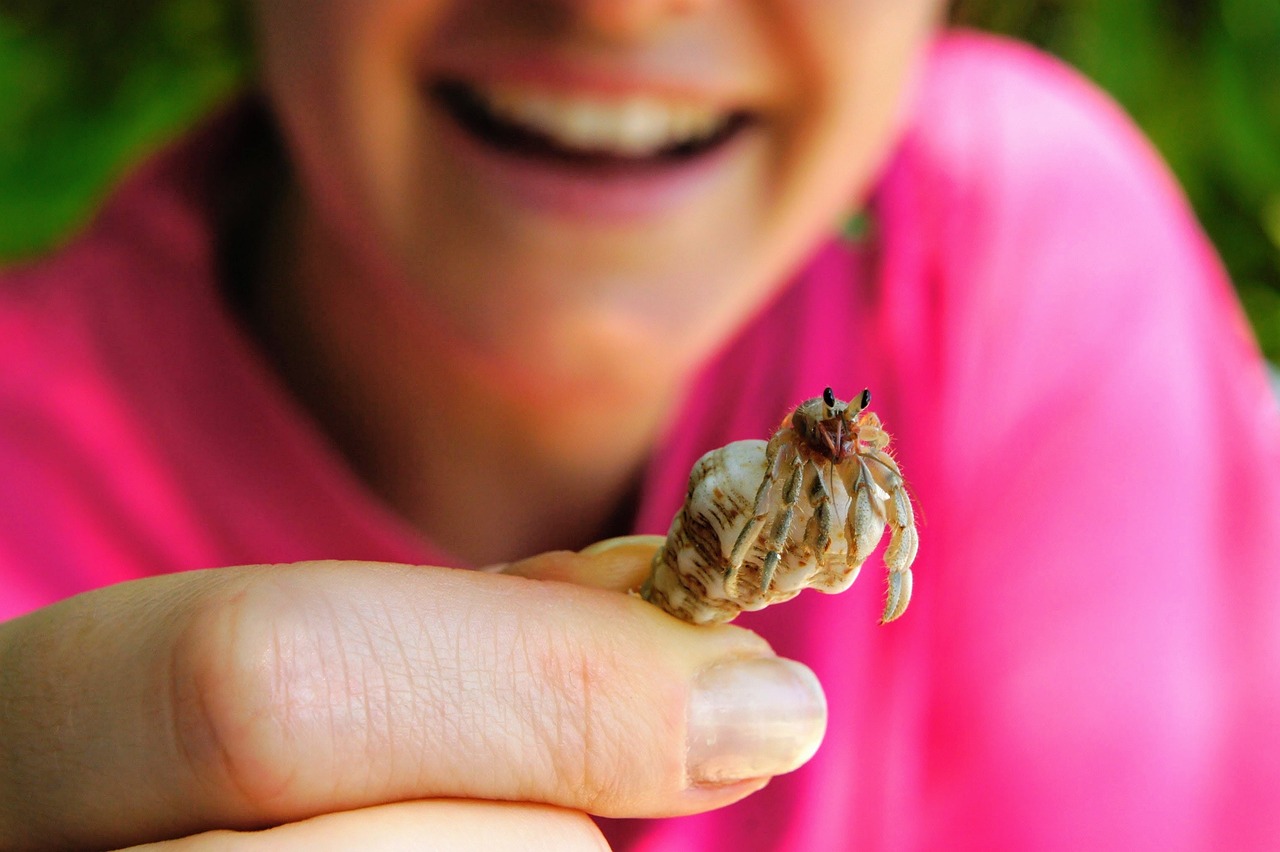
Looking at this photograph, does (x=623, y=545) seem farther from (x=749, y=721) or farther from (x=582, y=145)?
(x=582, y=145)

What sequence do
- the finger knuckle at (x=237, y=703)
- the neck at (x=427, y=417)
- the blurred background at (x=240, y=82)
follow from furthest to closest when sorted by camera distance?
the blurred background at (x=240, y=82)
the neck at (x=427, y=417)
the finger knuckle at (x=237, y=703)

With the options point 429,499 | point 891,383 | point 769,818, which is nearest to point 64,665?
point 769,818

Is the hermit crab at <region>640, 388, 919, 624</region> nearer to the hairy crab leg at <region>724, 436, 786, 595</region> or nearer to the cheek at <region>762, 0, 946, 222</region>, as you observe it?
the hairy crab leg at <region>724, 436, 786, 595</region>

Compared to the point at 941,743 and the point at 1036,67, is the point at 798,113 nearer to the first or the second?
the point at 941,743

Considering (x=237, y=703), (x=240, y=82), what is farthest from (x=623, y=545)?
(x=240, y=82)

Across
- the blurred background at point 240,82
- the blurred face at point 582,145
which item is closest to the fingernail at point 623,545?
the blurred face at point 582,145

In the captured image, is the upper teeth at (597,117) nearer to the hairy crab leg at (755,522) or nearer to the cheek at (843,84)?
the cheek at (843,84)

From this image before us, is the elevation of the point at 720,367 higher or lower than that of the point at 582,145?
lower
